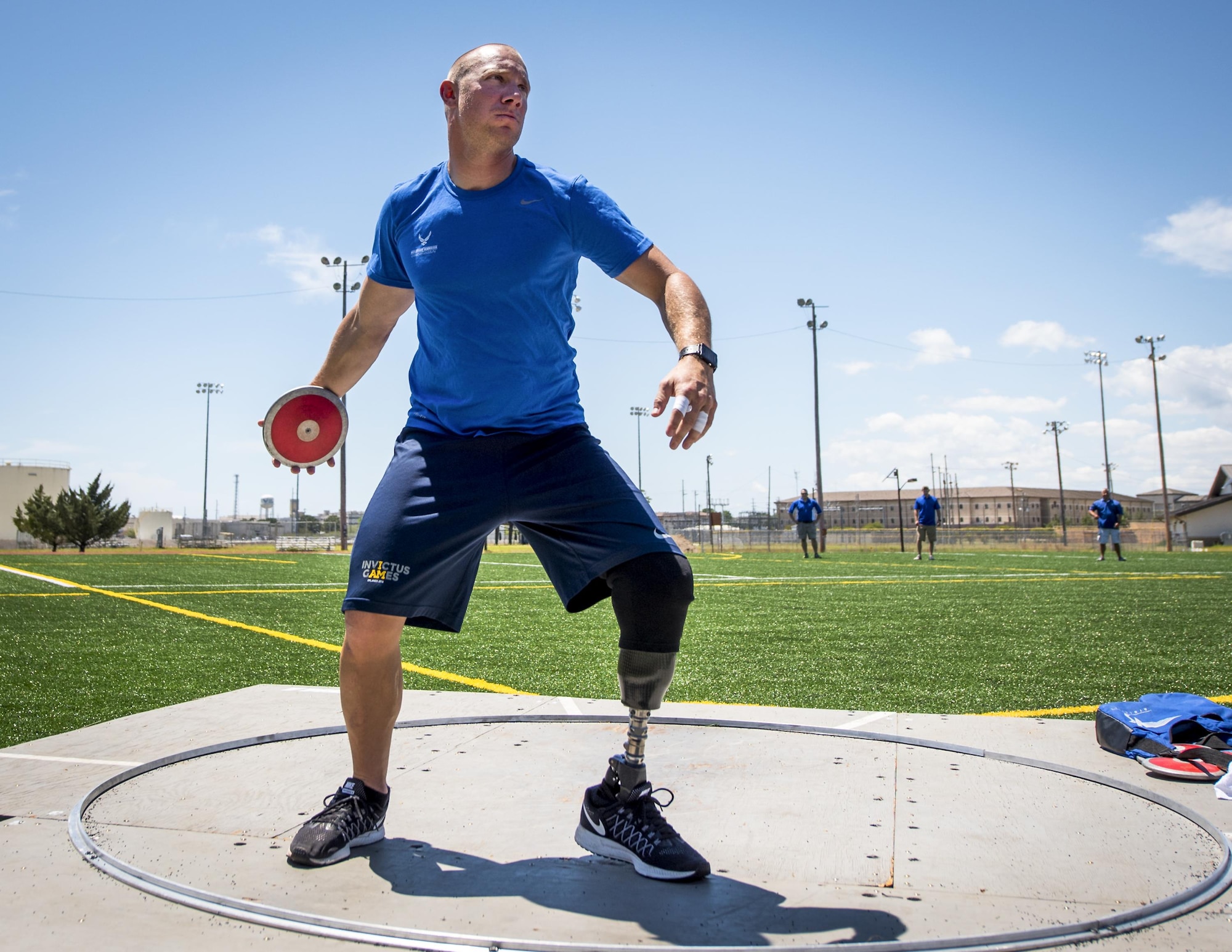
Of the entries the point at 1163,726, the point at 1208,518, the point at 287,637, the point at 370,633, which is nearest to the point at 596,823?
the point at 370,633

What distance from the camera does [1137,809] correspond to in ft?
9.30

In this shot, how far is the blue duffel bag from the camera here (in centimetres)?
344

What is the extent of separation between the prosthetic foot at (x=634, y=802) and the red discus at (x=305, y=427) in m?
1.41

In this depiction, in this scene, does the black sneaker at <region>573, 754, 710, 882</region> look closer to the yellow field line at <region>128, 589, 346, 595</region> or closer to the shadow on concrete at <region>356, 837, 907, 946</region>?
the shadow on concrete at <region>356, 837, 907, 946</region>

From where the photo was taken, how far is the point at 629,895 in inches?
87.0

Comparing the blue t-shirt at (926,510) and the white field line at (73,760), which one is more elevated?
the blue t-shirt at (926,510)

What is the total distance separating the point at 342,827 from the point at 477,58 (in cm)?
221

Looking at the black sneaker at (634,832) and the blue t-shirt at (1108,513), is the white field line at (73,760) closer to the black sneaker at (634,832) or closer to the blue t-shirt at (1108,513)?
the black sneaker at (634,832)

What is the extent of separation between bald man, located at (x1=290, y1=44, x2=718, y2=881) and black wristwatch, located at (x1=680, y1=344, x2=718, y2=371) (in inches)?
2.8

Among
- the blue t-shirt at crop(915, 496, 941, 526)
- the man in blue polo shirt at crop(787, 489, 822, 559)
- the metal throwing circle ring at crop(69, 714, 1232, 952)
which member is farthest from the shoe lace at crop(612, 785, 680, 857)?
the man in blue polo shirt at crop(787, 489, 822, 559)

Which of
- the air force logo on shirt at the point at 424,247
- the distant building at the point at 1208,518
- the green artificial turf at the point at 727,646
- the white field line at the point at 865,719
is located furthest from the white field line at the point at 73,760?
the distant building at the point at 1208,518

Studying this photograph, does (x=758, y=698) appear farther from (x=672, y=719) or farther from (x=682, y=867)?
(x=682, y=867)

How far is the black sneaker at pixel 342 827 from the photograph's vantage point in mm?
2359

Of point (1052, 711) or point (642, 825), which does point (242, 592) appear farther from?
point (642, 825)
